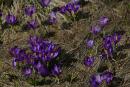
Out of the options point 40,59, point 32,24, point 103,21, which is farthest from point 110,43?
point 32,24

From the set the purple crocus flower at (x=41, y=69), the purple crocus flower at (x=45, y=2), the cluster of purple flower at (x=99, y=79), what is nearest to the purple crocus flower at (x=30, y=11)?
the purple crocus flower at (x=45, y=2)

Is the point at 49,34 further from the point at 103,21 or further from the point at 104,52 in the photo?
the point at 104,52

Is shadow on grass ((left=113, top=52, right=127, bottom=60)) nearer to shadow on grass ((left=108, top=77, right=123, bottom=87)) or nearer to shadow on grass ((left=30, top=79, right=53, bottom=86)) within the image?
shadow on grass ((left=108, top=77, right=123, bottom=87))

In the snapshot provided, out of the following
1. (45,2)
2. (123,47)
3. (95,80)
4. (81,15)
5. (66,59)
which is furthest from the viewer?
(81,15)

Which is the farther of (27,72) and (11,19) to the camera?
(11,19)

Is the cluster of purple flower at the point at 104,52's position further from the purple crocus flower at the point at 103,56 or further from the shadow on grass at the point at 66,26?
the shadow on grass at the point at 66,26

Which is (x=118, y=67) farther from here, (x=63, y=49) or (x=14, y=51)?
(x=14, y=51)

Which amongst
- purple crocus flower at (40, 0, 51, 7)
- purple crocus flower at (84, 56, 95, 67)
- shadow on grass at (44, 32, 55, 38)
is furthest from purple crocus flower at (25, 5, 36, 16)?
purple crocus flower at (84, 56, 95, 67)

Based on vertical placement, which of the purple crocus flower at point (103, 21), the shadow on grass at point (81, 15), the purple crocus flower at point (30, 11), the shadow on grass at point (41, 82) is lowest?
the shadow on grass at point (41, 82)
